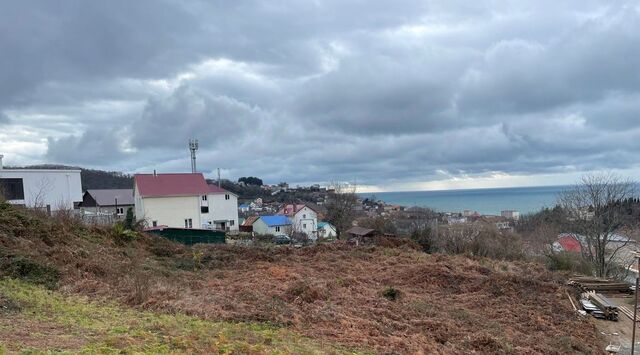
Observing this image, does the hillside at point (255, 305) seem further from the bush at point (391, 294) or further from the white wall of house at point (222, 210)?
the white wall of house at point (222, 210)

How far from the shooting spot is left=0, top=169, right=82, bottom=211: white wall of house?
130ft

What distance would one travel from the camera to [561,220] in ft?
121

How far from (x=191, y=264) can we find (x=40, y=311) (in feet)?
30.3

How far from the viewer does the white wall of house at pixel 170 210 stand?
4541 centimetres

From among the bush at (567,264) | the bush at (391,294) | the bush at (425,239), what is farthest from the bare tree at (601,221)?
the bush at (391,294)

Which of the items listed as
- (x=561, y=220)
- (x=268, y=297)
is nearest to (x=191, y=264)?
(x=268, y=297)

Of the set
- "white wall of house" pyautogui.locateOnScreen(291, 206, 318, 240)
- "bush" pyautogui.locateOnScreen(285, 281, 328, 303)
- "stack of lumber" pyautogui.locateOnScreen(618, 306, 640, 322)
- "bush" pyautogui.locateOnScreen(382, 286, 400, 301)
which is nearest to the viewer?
"bush" pyautogui.locateOnScreen(285, 281, 328, 303)

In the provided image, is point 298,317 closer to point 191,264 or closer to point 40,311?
point 40,311

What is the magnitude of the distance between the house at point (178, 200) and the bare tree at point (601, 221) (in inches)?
1418

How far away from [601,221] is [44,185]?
46706mm

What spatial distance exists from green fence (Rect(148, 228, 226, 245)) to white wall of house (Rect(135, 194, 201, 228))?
19.5 meters

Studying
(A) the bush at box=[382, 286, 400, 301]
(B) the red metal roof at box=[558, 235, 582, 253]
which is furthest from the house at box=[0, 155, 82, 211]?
(B) the red metal roof at box=[558, 235, 582, 253]

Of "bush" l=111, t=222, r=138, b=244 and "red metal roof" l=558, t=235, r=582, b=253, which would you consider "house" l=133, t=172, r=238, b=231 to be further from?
"red metal roof" l=558, t=235, r=582, b=253

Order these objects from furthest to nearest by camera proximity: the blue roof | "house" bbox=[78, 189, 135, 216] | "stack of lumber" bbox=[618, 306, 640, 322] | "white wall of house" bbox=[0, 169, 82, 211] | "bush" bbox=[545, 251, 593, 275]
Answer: the blue roof → "house" bbox=[78, 189, 135, 216] → "white wall of house" bbox=[0, 169, 82, 211] → "bush" bbox=[545, 251, 593, 275] → "stack of lumber" bbox=[618, 306, 640, 322]
